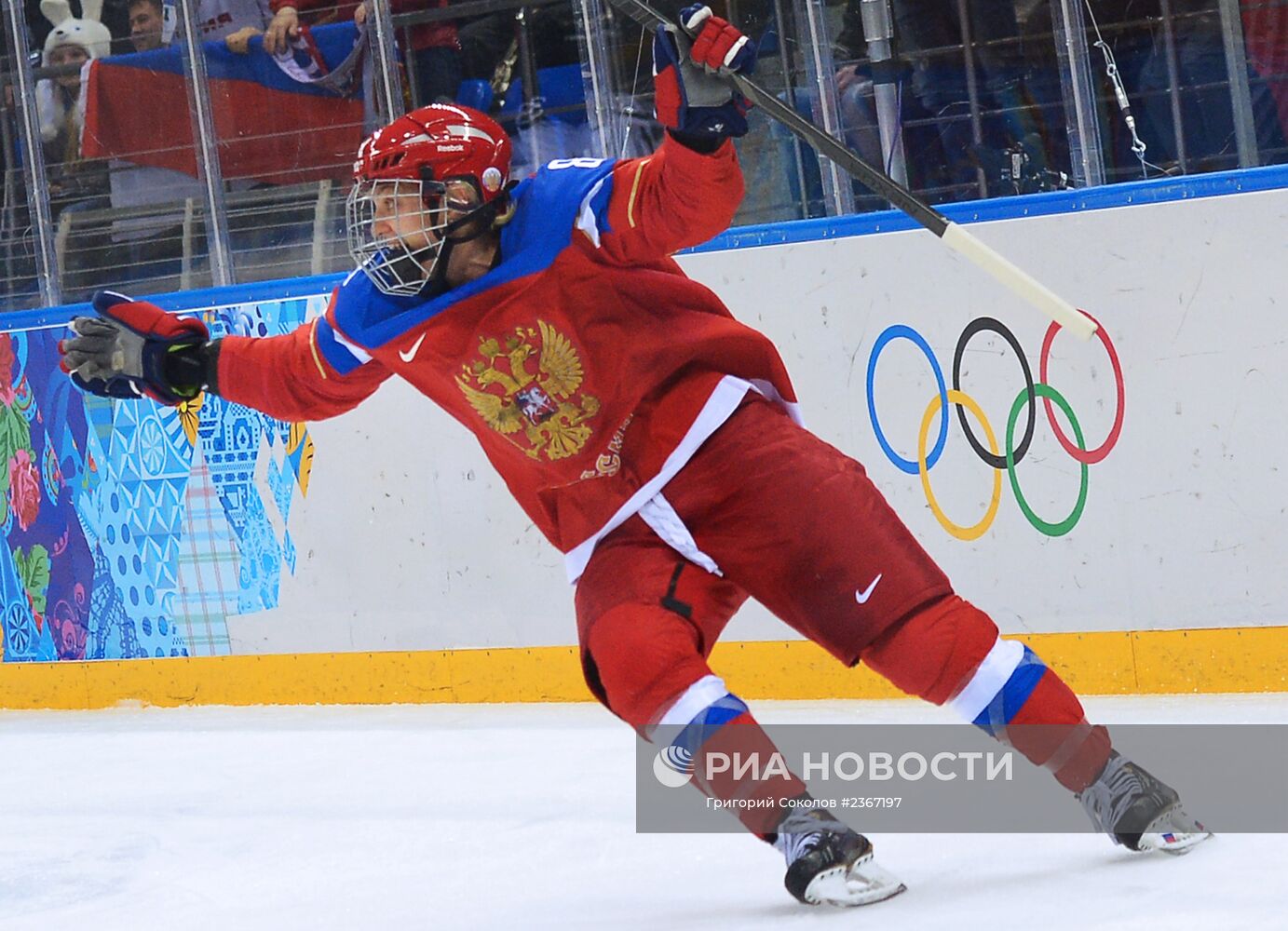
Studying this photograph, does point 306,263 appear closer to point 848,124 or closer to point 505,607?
point 505,607

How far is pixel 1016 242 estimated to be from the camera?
13.3 ft

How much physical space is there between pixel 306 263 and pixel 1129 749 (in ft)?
9.50

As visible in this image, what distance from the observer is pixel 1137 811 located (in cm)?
241

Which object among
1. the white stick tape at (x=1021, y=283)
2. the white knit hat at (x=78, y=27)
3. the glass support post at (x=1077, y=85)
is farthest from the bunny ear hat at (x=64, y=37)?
the white stick tape at (x=1021, y=283)

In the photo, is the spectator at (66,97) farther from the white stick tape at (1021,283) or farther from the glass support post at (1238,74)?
the white stick tape at (1021,283)

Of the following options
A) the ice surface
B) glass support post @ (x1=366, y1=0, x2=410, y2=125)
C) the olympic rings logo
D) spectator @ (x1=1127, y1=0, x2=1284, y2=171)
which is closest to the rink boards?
the olympic rings logo

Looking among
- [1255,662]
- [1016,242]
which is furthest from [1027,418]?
[1255,662]

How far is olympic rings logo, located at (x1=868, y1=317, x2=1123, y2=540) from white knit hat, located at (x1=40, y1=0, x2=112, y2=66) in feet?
8.97

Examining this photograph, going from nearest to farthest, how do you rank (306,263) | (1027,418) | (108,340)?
1. (108,340)
2. (1027,418)
3. (306,263)

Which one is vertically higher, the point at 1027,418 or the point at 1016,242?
the point at 1016,242

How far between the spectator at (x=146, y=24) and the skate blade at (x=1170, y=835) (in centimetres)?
403

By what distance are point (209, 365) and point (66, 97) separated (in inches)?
117

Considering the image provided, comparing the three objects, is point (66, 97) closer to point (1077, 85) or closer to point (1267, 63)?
point (1077, 85)

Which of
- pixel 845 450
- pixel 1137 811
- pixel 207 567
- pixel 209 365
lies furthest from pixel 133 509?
pixel 1137 811
